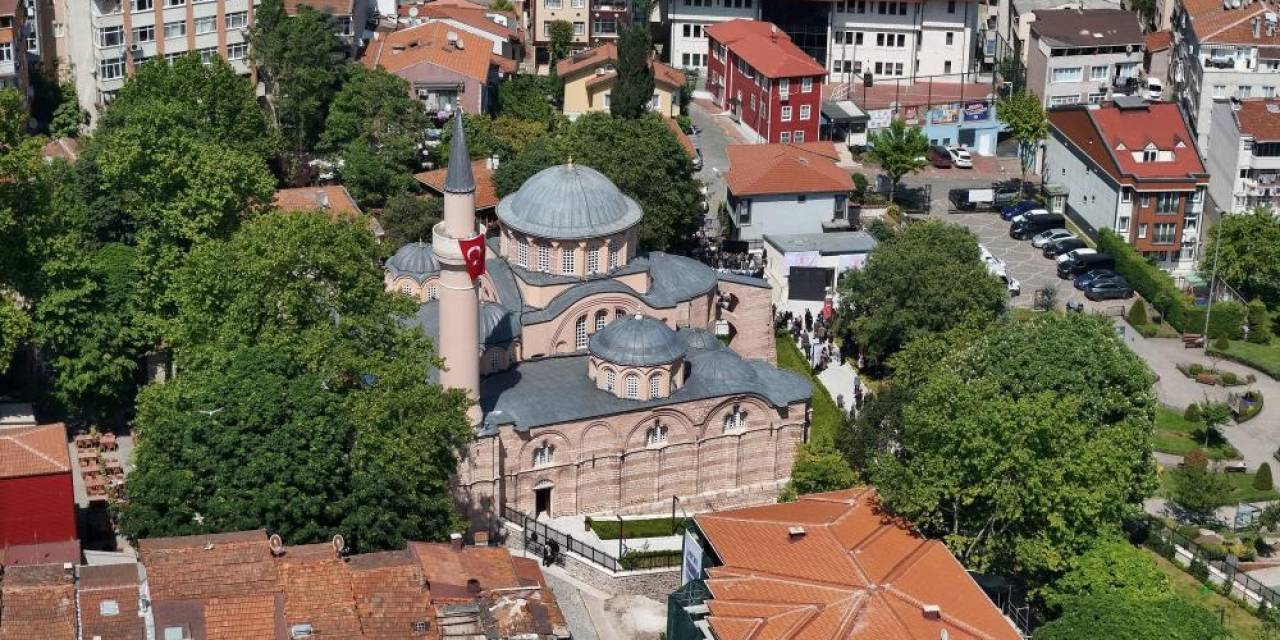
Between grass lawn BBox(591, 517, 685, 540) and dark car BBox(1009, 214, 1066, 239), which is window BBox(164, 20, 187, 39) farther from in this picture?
dark car BBox(1009, 214, 1066, 239)

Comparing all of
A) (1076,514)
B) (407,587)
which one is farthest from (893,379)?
(407,587)

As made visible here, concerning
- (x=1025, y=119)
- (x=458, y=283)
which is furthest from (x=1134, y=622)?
(x=1025, y=119)

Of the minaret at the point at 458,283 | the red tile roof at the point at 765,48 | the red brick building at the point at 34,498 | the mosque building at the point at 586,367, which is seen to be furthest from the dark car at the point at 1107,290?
the red brick building at the point at 34,498

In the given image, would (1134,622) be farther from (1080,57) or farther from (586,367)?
(1080,57)

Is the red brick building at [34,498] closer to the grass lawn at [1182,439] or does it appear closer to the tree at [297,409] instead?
the tree at [297,409]

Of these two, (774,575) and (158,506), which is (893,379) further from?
(158,506)

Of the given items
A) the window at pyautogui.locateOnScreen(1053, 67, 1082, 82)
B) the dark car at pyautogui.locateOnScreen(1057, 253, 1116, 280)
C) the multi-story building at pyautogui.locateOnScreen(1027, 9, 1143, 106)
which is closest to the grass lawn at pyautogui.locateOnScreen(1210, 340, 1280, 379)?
the dark car at pyautogui.locateOnScreen(1057, 253, 1116, 280)
